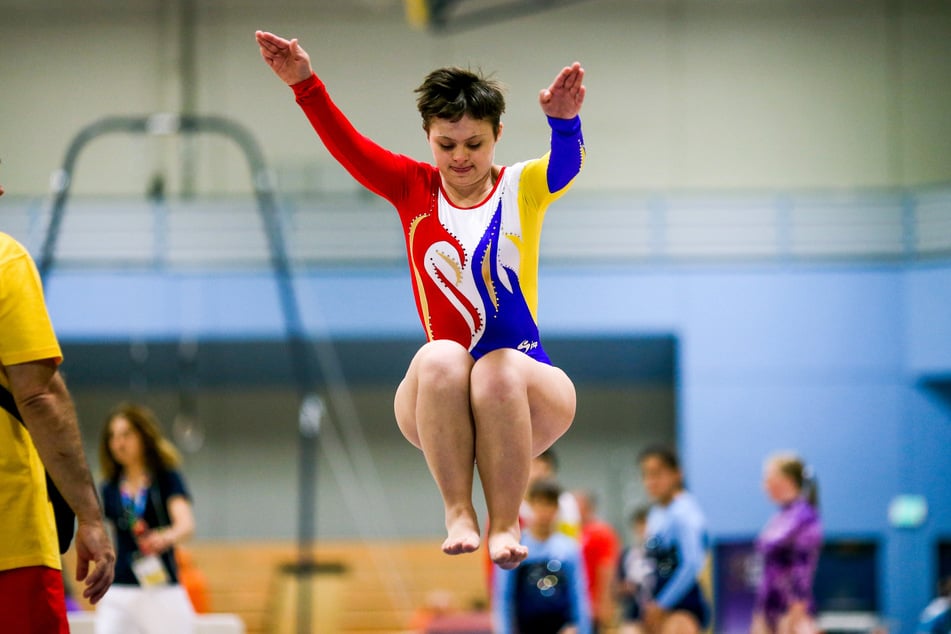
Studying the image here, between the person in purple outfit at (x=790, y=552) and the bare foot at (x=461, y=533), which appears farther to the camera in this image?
the person in purple outfit at (x=790, y=552)

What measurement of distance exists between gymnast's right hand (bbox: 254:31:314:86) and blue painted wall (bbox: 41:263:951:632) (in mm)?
8204

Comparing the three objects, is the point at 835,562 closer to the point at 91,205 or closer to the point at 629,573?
the point at 629,573

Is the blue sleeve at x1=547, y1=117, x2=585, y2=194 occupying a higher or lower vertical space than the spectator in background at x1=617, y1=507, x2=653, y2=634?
higher

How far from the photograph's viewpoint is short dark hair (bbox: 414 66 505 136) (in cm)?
→ 322

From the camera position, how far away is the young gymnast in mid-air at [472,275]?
3188 millimetres

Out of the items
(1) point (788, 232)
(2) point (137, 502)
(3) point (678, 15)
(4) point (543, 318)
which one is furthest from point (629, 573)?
(3) point (678, 15)

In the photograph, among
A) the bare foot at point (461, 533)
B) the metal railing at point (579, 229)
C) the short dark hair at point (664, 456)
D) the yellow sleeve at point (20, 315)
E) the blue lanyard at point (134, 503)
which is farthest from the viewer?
the metal railing at point (579, 229)

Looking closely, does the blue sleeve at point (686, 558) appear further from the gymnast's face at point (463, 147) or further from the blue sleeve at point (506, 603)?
the gymnast's face at point (463, 147)

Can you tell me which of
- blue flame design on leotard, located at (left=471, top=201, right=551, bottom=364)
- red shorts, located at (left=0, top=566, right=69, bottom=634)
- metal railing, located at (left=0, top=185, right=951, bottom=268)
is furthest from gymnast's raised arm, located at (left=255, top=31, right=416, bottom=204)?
metal railing, located at (left=0, top=185, right=951, bottom=268)

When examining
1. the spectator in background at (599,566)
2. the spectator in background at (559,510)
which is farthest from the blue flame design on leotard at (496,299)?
the spectator in background at (599,566)

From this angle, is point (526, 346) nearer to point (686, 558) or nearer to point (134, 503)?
point (134, 503)

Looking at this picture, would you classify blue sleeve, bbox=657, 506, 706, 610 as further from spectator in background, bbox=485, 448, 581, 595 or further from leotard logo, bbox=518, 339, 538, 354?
leotard logo, bbox=518, 339, 538, 354

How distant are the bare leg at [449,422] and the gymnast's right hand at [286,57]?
80cm

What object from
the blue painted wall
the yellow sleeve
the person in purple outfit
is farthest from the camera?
the blue painted wall
